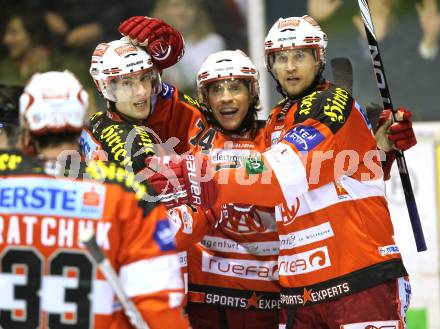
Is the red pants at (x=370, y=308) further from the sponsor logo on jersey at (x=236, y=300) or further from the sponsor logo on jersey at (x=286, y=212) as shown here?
the sponsor logo on jersey at (x=236, y=300)

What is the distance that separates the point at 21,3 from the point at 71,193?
173 inches

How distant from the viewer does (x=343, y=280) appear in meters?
4.00

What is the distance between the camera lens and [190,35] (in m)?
6.77

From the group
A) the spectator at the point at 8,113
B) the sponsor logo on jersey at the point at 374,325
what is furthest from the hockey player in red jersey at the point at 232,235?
the spectator at the point at 8,113

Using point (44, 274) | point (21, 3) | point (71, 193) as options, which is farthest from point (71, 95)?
point (21, 3)

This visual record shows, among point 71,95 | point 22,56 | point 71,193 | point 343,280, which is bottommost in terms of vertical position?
point 343,280

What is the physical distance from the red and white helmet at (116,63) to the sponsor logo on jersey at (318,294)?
1.12 meters

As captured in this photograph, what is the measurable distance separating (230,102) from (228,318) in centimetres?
96

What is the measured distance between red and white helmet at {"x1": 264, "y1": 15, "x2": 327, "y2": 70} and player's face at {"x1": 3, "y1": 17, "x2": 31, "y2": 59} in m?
3.19

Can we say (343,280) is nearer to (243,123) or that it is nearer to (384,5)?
(243,123)

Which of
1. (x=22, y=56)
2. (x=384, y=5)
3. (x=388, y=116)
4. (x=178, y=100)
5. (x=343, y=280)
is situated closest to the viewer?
(x=343, y=280)

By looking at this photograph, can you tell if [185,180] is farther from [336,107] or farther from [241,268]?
[241,268]

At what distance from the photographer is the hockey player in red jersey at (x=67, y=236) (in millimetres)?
2959

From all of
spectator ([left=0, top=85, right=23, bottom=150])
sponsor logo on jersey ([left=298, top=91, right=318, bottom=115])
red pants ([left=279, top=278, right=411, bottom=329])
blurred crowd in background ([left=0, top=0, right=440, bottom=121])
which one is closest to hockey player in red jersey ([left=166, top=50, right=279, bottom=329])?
sponsor logo on jersey ([left=298, top=91, right=318, bottom=115])
